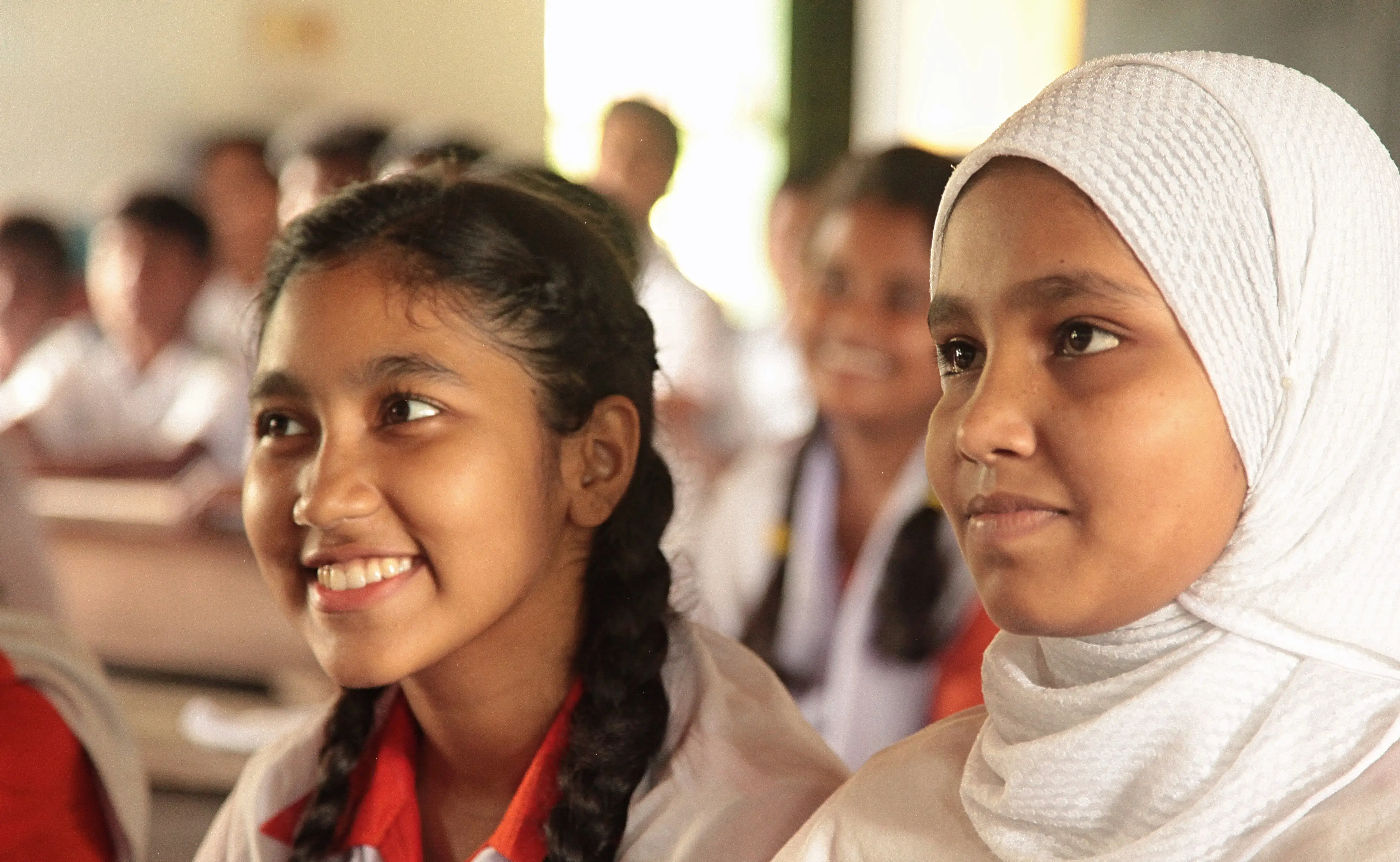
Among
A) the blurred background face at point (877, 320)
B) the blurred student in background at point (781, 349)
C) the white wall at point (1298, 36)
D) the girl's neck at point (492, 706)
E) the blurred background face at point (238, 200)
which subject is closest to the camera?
the girl's neck at point (492, 706)

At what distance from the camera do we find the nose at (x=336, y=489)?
1.14 m

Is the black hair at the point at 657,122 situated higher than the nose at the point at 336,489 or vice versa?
the nose at the point at 336,489

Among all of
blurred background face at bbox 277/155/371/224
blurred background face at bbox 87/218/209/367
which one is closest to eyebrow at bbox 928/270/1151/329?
blurred background face at bbox 277/155/371/224

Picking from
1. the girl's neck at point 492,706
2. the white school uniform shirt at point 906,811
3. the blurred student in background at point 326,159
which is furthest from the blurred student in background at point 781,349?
the white school uniform shirt at point 906,811

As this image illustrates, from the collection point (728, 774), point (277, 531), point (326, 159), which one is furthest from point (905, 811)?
point (326, 159)

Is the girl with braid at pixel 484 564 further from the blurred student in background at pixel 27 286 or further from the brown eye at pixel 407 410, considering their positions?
the blurred student in background at pixel 27 286

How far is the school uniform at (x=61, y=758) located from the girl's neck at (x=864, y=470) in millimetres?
1218

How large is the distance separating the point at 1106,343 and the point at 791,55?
4.95m

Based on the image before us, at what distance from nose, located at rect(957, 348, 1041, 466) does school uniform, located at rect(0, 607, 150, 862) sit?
1014mm

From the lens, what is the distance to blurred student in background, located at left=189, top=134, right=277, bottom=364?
5.04 m

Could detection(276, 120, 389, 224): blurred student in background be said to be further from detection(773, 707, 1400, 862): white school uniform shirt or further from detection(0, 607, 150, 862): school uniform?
detection(773, 707, 1400, 862): white school uniform shirt

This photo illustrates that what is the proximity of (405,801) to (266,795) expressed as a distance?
157 mm

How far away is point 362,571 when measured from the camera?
1.17 m

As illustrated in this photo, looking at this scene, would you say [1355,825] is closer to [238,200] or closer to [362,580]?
[362,580]
